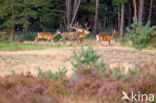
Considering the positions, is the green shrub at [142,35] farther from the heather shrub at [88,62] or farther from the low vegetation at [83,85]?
the low vegetation at [83,85]

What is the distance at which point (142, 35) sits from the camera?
602 inches

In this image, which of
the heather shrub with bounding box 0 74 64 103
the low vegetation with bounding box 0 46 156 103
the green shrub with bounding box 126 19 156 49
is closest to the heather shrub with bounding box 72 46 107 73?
the low vegetation with bounding box 0 46 156 103

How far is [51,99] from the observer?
849cm

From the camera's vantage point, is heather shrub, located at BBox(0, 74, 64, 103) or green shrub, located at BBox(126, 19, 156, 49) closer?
heather shrub, located at BBox(0, 74, 64, 103)

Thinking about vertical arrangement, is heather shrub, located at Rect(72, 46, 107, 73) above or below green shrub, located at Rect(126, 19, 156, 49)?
below

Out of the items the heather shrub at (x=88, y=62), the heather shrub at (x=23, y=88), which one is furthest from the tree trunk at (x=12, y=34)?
the heather shrub at (x=23, y=88)

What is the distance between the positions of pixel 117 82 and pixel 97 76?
96 cm

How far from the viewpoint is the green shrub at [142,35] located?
1526cm

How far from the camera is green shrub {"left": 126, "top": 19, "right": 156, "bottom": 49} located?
15.3m

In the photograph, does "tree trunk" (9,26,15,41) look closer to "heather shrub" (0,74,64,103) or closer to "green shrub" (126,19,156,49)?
"green shrub" (126,19,156,49)

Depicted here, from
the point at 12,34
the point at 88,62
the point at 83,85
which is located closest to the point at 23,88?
the point at 83,85

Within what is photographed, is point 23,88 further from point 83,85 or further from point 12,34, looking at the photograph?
point 12,34

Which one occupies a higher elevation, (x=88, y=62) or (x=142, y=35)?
(x=142, y=35)

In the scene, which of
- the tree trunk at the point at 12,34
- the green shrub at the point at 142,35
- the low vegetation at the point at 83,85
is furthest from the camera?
the tree trunk at the point at 12,34
